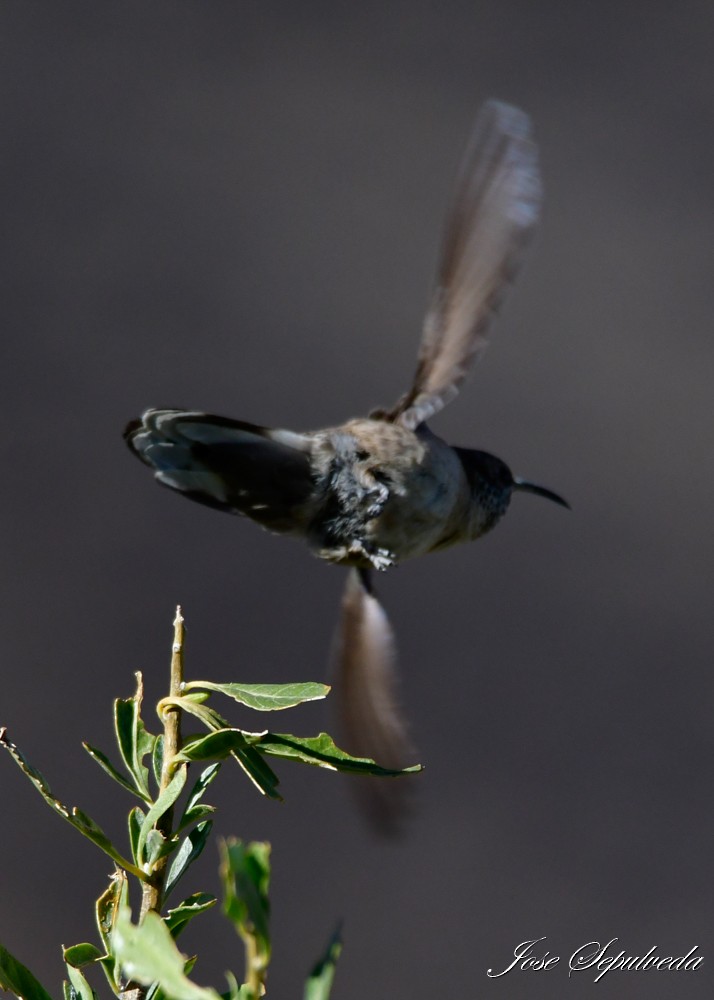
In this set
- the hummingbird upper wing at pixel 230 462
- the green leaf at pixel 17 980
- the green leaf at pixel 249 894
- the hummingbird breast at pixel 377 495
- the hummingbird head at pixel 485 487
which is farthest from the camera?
the hummingbird head at pixel 485 487

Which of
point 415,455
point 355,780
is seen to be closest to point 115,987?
point 355,780

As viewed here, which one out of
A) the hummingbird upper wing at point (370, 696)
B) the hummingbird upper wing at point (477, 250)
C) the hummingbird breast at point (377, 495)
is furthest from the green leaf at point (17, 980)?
the hummingbird upper wing at point (477, 250)

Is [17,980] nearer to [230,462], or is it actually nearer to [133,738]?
[133,738]

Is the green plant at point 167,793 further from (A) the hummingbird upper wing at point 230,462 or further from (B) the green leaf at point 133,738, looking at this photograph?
(A) the hummingbird upper wing at point 230,462

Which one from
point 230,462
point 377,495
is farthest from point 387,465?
point 230,462

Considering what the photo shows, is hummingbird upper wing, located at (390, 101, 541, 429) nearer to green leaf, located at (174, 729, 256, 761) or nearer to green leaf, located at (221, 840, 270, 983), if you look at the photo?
green leaf, located at (174, 729, 256, 761)
